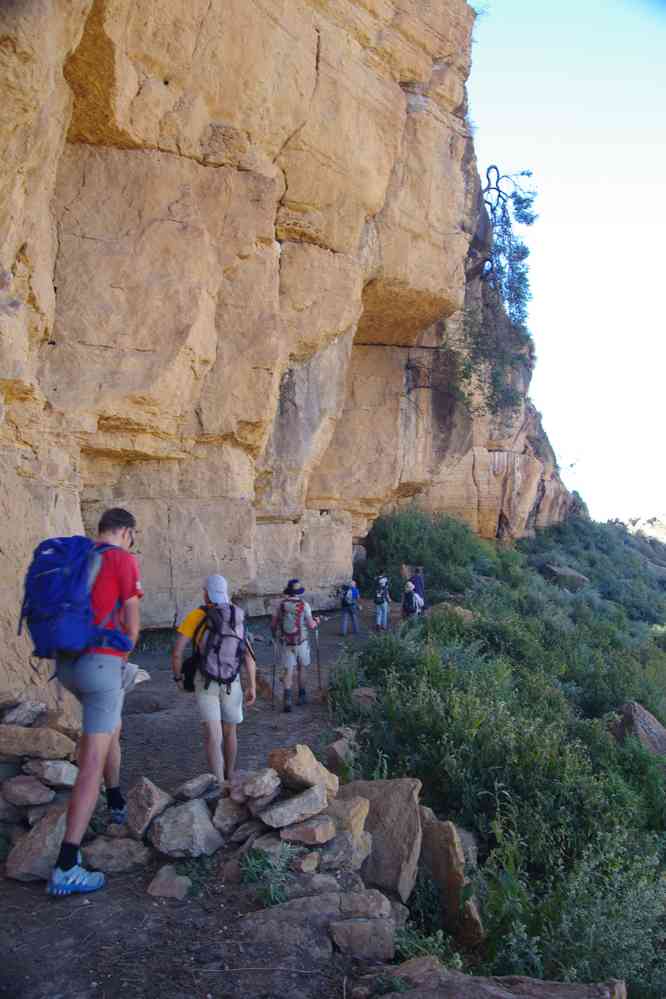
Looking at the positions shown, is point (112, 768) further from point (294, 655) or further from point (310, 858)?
point (294, 655)

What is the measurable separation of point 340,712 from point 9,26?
20.5 feet

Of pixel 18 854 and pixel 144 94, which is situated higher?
pixel 144 94

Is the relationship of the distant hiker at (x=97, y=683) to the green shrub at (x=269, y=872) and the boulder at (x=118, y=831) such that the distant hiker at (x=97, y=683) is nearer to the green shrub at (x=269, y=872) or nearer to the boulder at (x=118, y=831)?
the boulder at (x=118, y=831)

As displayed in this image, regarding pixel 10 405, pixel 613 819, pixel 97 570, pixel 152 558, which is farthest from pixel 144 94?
pixel 613 819

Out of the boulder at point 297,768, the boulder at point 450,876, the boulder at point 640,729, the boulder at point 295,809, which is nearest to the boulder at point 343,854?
the boulder at point 295,809

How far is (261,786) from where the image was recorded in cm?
394

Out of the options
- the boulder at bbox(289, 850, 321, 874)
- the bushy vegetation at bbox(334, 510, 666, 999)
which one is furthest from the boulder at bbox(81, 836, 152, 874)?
the bushy vegetation at bbox(334, 510, 666, 999)

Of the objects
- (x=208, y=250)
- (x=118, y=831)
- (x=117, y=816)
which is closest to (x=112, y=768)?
(x=117, y=816)

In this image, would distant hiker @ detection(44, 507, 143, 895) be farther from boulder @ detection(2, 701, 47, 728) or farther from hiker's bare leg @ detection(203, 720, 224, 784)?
boulder @ detection(2, 701, 47, 728)

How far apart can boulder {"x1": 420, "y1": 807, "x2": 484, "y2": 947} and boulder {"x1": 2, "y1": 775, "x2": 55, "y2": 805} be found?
2228 mm

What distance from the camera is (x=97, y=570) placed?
351 centimetres

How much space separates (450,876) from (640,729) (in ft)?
17.1

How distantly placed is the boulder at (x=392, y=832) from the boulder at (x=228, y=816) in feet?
2.26

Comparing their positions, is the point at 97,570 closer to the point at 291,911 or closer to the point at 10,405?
the point at 291,911
